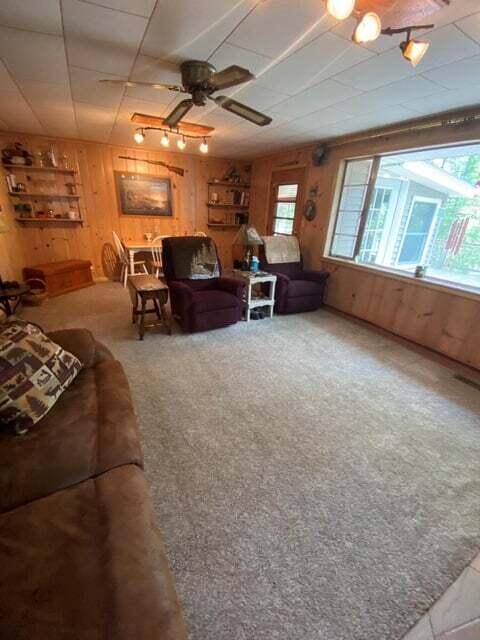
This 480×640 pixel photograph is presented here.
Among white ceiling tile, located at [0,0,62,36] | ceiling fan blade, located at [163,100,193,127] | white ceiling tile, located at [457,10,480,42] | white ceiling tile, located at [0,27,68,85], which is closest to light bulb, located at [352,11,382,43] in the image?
white ceiling tile, located at [457,10,480,42]

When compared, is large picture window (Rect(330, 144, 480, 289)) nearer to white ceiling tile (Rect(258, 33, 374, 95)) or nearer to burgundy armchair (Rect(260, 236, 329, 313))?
burgundy armchair (Rect(260, 236, 329, 313))

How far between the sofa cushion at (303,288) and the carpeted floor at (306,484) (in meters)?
1.31

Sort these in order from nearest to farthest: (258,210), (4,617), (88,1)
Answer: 1. (4,617)
2. (88,1)
3. (258,210)

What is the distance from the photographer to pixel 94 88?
8.38 feet

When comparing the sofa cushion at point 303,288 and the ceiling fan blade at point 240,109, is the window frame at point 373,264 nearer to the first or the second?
the sofa cushion at point 303,288

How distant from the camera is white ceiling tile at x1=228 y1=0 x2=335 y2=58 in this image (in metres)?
1.46

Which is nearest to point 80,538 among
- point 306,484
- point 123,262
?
point 306,484

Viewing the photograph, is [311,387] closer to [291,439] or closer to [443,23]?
[291,439]

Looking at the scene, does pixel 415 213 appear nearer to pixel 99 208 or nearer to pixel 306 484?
pixel 306 484

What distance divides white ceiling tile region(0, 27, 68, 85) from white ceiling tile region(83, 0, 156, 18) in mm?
562

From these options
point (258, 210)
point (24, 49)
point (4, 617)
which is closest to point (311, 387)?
point (4, 617)

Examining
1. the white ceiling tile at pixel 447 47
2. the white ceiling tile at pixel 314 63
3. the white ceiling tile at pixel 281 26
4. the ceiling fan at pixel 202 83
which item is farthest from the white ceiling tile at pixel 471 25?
the ceiling fan at pixel 202 83

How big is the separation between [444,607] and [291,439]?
0.92 meters

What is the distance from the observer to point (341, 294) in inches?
162
